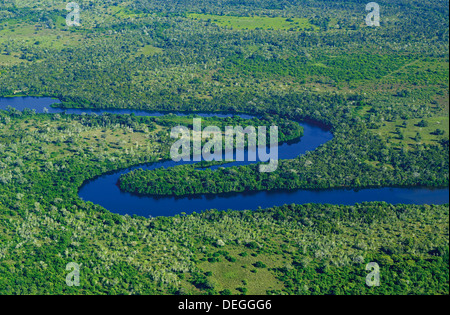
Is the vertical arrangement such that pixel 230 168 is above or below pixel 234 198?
above

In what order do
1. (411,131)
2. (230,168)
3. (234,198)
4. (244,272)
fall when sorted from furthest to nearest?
(411,131), (230,168), (234,198), (244,272)

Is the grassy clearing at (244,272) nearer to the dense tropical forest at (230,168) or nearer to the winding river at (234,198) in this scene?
the dense tropical forest at (230,168)

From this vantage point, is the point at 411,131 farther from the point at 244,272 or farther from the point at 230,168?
the point at 244,272

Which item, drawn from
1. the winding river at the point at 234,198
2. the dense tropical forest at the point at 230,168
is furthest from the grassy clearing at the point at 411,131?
the winding river at the point at 234,198

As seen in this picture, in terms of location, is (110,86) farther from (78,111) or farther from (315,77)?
(315,77)

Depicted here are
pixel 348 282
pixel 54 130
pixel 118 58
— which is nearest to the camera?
pixel 348 282

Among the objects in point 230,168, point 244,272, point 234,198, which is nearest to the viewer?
point 244,272

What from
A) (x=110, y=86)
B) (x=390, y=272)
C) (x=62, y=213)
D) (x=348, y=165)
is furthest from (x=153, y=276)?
(x=110, y=86)

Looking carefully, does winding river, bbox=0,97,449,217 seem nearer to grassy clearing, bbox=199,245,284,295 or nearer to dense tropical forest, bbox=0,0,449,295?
dense tropical forest, bbox=0,0,449,295

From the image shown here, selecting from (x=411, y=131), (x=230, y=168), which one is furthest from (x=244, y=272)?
(x=411, y=131)
